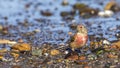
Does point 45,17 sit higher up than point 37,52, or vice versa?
point 37,52

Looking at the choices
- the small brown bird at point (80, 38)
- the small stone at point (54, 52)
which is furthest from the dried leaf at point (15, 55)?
the small brown bird at point (80, 38)

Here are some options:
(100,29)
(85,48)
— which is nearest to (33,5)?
(100,29)

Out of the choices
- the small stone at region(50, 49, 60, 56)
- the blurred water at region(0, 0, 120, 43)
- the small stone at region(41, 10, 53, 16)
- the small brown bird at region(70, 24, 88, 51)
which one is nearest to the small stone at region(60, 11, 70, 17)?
the blurred water at region(0, 0, 120, 43)

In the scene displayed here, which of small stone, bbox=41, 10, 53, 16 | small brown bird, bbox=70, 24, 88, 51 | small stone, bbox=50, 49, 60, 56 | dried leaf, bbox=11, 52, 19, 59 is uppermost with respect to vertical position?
small brown bird, bbox=70, 24, 88, 51

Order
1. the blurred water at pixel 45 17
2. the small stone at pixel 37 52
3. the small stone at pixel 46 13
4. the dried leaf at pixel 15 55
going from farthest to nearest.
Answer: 1. the small stone at pixel 46 13
2. the blurred water at pixel 45 17
3. the dried leaf at pixel 15 55
4. the small stone at pixel 37 52

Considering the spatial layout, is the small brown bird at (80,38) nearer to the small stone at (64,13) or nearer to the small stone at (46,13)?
the small stone at (64,13)

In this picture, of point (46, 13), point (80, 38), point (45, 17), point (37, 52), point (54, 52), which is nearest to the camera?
point (80, 38)

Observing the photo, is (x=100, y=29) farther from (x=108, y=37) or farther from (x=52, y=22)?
(x=52, y=22)

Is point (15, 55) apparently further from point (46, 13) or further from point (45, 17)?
point (46, 13)

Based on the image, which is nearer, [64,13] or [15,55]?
[15,55]

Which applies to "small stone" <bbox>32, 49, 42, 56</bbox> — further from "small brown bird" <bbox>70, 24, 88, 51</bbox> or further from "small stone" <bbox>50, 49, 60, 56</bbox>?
"small brown bird" <bbox>70, 24, 88, 51</bbox>

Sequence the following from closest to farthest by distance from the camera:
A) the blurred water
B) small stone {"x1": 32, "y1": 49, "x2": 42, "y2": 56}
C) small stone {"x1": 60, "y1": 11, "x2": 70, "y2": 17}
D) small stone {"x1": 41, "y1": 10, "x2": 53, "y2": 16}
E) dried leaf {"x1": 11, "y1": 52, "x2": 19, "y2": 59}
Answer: small stone {"x1": 32, "y1": 49, "x2": 42, "y2": 56} < dried leaf {"x1": 11, "y1": 52, "x2": 19, "y2": 59} < the blurred water < small stone {"x1": 60, "y1": 11, "x2": 70, "y2": 17} < small stone {"x1": 41, "y1": 10, "x2": 53, "y2": 16}

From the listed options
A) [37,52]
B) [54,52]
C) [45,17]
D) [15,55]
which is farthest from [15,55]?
[45,17]
